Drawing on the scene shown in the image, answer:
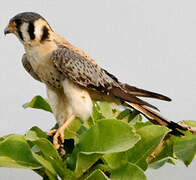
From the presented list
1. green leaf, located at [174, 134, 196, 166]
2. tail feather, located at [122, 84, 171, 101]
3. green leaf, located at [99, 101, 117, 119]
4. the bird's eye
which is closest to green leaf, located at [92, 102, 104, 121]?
green leaf, located at [99, 101, 117, 119]

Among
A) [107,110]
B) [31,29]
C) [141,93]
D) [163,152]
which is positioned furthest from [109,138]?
[31,29]

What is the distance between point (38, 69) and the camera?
2174 mm

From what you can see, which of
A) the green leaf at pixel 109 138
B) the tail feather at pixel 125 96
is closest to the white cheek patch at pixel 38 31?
the tail feather at pixel 125 96

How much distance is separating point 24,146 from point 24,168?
0.11 metres

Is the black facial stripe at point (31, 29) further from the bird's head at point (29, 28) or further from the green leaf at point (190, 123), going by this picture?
the green leaf at point (190, 123)

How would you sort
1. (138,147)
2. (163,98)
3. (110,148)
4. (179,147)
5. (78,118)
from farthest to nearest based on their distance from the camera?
(163,98) < (78,118) < (179,147) < (138,147) < (110,148)

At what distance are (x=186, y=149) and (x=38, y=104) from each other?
0.81 metres

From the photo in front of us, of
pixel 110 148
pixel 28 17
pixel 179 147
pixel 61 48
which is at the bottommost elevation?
pixel 179 147

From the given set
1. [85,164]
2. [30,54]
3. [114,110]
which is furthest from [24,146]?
[30,54]

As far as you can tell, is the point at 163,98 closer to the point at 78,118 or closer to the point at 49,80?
the point at 78,118

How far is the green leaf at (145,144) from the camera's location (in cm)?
143

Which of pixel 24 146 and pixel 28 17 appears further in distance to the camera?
pixel 28 17

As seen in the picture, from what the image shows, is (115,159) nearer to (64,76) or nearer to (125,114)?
(125,114)

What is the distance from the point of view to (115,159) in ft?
4.78
